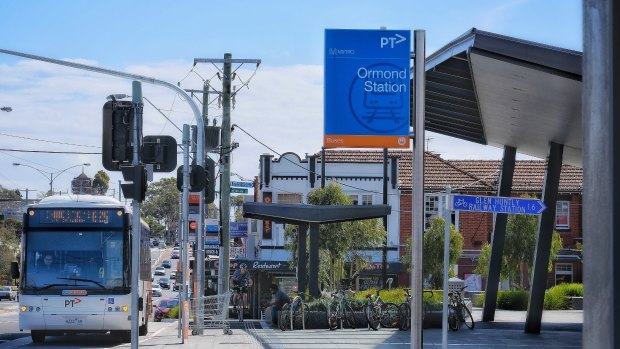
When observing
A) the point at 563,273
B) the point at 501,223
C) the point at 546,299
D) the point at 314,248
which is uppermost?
the point at 501,223

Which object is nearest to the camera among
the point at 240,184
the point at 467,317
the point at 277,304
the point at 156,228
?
the point at 467,317

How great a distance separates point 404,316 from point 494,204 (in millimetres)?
12753

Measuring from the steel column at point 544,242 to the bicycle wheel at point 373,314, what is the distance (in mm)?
3737

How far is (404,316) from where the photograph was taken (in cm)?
2588

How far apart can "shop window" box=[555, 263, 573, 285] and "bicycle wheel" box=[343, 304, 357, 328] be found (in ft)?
94.4

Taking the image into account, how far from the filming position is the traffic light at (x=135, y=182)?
51.9 ft

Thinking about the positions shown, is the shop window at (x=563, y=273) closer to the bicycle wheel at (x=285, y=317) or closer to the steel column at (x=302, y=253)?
the steel column at (x=302, y=253)

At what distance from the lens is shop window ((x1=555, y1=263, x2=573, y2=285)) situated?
53.3 meters

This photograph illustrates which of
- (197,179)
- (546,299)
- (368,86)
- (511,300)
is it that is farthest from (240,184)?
(368,86)

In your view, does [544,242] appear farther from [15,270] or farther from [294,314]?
[15,270]

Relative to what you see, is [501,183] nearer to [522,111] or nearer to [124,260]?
[522,111]

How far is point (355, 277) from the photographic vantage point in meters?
45.8

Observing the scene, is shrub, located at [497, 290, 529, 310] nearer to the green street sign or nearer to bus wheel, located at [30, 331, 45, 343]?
Result: the green street sign

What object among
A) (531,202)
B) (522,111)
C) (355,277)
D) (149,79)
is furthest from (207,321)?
(355,277)
